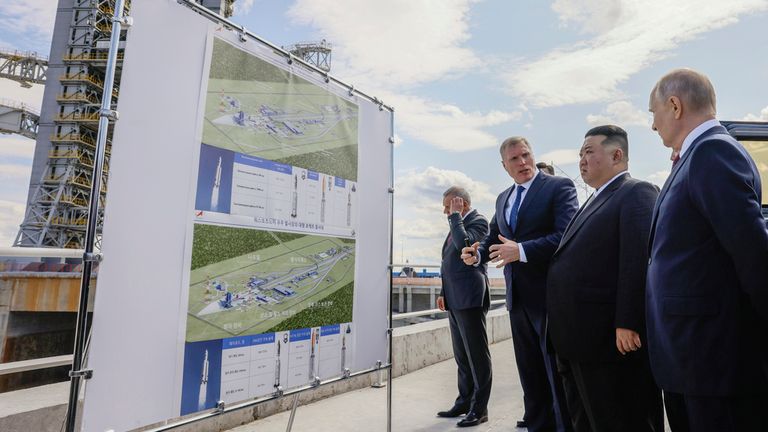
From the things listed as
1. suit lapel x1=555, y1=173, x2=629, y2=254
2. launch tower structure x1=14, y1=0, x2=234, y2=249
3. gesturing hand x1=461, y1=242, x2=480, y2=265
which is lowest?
gesturing hand x1=461, y1=242, x2=480, y2=265

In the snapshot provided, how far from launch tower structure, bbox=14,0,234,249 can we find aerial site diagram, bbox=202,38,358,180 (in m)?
38.7

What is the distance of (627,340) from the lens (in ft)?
6.04

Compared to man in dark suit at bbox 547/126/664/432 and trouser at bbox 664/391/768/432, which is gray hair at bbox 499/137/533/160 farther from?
trouser at bbox 664/391/768/432

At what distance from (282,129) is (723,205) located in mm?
2082

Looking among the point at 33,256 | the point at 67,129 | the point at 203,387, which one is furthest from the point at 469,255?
the point at 67,129

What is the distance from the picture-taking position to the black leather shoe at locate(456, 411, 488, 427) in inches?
137

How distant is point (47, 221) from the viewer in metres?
34.0

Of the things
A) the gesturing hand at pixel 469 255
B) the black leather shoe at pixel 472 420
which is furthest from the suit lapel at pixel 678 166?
the black leather shoe at pixel 472 420

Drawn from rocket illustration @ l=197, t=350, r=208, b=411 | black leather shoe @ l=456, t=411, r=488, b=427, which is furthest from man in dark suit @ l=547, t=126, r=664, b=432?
rocket illustration @ l=197, t=350, r=208, b=411

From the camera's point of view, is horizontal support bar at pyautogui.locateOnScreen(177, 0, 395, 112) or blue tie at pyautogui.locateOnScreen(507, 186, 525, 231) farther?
blue tie at pyautogui.locateOnScreen(507, 186, 525, 231)

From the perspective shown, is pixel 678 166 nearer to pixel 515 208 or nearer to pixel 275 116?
pixel 515 208

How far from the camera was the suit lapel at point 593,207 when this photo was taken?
2.18m

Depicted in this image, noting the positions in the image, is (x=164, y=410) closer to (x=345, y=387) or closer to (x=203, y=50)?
(x=203, y=50)

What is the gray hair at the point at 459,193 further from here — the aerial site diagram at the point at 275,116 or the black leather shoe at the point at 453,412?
the black leather shoe at the point at 453,412
